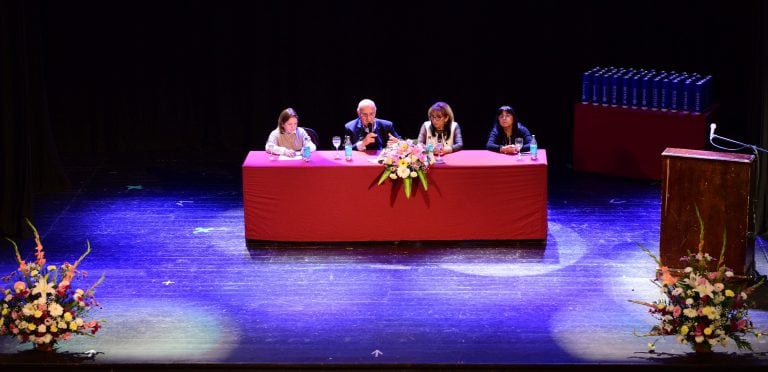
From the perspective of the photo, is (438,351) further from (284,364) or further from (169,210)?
(169,210)

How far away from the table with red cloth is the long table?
7.70 ft

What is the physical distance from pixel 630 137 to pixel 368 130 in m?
2.94

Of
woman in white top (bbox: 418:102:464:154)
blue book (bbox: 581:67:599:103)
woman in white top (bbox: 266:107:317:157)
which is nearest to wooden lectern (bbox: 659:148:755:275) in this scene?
woman in white top (bbox: 418:102:464:154)

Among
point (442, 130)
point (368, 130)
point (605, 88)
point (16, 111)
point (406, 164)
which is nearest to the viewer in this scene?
point (406, 164)

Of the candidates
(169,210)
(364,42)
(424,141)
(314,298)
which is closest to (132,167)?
(169,210)

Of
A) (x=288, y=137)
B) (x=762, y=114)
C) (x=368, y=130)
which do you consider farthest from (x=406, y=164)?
(x=762, y=114)

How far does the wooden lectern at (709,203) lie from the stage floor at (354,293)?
37 centimetres

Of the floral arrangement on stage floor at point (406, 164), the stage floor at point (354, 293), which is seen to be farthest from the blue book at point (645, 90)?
the floral arrangement on stage floor at point (406, 164)

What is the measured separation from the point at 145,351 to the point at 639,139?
19.4 feet

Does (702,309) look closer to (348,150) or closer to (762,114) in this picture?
(762,114)

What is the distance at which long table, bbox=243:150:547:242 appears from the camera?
8.91 m

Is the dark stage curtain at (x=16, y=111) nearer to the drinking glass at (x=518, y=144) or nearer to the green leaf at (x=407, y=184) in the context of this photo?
the green leaf at (x=407, y=184)

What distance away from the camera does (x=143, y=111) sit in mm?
12617

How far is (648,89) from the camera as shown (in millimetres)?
10914
